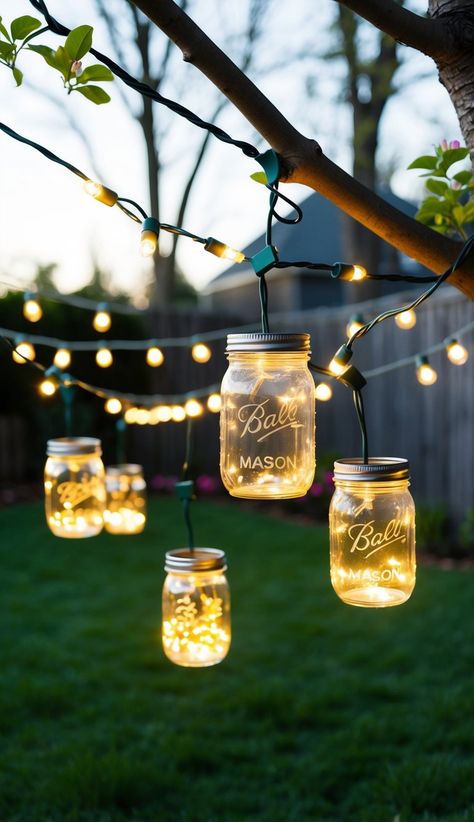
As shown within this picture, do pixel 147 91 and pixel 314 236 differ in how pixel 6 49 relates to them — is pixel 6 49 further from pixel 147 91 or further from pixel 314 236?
→ pixel 314 236

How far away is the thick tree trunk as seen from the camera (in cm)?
135

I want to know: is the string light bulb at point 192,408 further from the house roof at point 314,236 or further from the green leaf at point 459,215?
the house roof at point 314,236

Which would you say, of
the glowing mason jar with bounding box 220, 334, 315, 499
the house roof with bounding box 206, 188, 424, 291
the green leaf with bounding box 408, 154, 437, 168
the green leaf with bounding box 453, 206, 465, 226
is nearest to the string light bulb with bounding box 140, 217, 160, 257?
the glowing mason jar with bounding box 220, 334, 315, 499

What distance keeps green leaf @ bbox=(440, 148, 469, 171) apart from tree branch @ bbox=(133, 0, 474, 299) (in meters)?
0.21

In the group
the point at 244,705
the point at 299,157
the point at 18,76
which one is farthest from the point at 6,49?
the point at 244,705

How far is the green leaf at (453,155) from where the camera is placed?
1.51m

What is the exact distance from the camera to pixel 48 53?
1273 mm

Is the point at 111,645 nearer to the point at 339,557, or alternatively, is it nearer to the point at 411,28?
the point at 339,557

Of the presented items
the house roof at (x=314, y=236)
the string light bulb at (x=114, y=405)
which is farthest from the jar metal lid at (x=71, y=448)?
the house roof at (x=314, y=236)

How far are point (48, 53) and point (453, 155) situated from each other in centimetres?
75

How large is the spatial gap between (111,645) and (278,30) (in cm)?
890

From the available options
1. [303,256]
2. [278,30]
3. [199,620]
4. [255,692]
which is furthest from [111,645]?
[303,256]

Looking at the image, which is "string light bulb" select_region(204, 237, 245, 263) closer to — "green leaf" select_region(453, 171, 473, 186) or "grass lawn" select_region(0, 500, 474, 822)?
"green leaf" select_region(453, 171, 473, 186)

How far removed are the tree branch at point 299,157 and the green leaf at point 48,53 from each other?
17 cm
